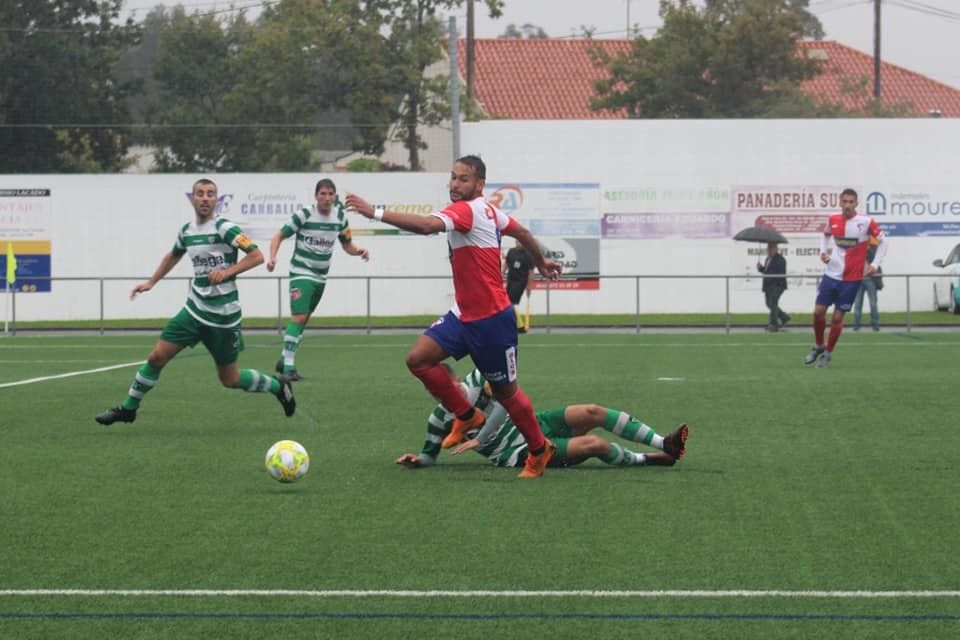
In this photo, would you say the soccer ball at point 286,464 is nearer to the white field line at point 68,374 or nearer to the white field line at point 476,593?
the white field line at point 476,593

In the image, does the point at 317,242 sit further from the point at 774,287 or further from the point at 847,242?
the point at 774,287

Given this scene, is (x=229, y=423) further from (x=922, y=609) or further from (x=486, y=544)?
(x=922, y=609)

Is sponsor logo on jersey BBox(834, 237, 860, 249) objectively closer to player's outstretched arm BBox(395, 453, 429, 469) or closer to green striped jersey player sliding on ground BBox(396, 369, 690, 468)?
green striped jersey player sliding on ground BBox(396, 369, 690, 468)

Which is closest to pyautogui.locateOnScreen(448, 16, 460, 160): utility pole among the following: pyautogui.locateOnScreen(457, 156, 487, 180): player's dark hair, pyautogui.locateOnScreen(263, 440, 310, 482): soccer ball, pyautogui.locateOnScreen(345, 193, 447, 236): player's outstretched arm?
pyautogui.locateOnScreen(457, 156, 487, 180): player's dark hair

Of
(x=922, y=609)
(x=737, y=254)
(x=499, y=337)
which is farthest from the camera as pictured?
(x=737, y=254)

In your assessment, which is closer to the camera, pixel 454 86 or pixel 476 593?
pixel 476 593

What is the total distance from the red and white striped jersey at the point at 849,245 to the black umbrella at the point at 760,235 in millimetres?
15203

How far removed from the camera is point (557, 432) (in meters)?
10.9

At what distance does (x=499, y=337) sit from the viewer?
405 inches

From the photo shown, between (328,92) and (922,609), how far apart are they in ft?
153

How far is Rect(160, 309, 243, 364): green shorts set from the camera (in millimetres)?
13469

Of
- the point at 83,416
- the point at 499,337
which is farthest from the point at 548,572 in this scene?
the point at 83,416

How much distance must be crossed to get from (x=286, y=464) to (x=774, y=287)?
23.8 meters

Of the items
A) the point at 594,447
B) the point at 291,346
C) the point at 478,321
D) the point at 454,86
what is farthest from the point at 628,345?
the point at 478,321
